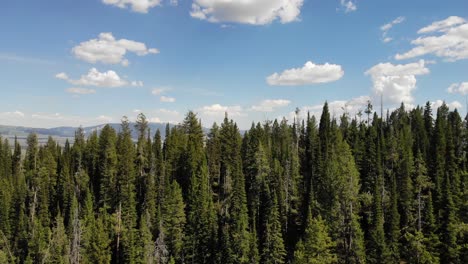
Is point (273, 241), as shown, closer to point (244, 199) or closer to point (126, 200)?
point (244, 199)

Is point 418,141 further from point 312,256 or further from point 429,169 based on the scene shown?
point 312,256

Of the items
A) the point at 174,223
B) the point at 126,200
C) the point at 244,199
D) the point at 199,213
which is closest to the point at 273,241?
the point at 244,199

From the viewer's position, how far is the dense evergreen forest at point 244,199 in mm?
72500

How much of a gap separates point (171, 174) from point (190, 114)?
67.7 feet

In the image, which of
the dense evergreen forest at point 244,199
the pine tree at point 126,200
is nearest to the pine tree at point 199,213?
the dense evergreen forest at point 244,199

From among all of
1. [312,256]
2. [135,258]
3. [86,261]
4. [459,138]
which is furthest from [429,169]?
[86,261]

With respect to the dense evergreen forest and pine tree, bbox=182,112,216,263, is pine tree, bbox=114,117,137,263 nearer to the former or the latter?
the dense evergreen forest

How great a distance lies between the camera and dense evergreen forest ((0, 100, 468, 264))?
238 ft

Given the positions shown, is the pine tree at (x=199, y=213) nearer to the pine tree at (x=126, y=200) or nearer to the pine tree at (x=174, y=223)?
the pine tree at (x=174, y=223)

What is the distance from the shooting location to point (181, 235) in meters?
86.2

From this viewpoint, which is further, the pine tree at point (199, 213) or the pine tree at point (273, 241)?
the pine tree at point (199, 213)

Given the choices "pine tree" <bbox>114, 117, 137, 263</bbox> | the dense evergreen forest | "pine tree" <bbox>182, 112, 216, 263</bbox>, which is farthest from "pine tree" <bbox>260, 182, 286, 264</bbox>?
"pine tree" <bbox>114, 117, 137, 263</bbox>

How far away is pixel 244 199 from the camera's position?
293 feet

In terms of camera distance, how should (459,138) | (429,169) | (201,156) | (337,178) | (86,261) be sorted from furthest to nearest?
→ 1. (459,138)
2. (201,156)
3. (429,169)
4. (86,261)
5. (337,178)
